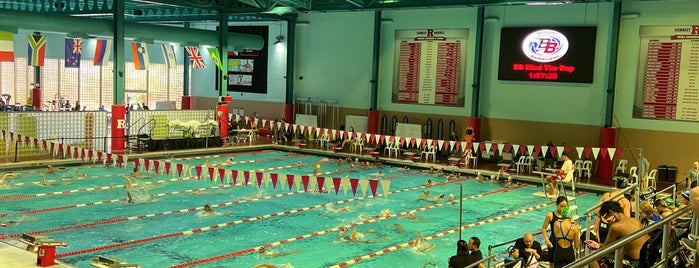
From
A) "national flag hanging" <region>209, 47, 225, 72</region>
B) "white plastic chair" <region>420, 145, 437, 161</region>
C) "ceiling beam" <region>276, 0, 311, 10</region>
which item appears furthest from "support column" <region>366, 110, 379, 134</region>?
"national flag hanging" <region>209, 47, 225, 72</region>

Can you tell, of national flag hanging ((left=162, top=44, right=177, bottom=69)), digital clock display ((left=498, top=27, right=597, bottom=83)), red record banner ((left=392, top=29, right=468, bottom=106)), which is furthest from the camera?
national flag hanging ((left=162, top=44, right=177, bottom=69))

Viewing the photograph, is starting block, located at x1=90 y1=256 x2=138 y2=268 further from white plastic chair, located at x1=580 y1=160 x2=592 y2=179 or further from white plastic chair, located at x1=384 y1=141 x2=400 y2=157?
white plastic chair, located at x1=580 y1=160 x2=592 y2=179

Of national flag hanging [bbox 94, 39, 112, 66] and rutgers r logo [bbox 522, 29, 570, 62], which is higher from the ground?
rutgers r logo [bbox 522, 29, 570, 62]

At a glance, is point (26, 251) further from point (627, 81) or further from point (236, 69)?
point (236, 69)

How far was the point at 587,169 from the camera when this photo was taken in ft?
68.7

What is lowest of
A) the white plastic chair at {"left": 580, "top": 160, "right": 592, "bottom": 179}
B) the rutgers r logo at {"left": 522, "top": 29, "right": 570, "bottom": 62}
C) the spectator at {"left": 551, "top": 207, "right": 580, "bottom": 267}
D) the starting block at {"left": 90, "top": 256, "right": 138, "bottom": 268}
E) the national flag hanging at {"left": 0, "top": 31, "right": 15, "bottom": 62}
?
the starting block at {"left": 90, "top": 256, "right": 138, "bottom": 268}

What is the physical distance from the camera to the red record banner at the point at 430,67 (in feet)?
81.1

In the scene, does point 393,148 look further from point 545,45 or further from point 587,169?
point 587,169

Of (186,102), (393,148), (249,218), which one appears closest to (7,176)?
(249,218)

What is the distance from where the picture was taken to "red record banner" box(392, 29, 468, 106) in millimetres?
24719

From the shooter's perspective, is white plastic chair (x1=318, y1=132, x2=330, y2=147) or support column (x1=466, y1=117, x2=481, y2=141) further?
white plastic chair (x1=318, y1=132, x2=330, y2=147)

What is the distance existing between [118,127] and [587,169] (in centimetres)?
1494

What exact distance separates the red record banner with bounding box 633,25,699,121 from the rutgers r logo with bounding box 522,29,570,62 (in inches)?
97.5

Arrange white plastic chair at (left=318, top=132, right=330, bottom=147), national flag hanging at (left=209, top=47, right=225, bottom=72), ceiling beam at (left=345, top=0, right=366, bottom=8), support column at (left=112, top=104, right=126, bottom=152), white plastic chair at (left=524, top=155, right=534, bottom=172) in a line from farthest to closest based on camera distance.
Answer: white plastic chair at (left=318, top=132, right=330, bottom=147) → national flag hanging at (left=209, top=47, right=225, bottom=72) → ceiling beam at (left=345, top=0, right=366, bottom=8) → support column at (left=112, top=104, right=126, bottom=152) → white plastic chair at (left=524, top=155, right=534, bottom=172)
